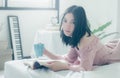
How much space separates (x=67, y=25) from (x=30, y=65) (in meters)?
0.33

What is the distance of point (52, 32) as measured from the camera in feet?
10.5

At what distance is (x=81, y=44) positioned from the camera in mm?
1385

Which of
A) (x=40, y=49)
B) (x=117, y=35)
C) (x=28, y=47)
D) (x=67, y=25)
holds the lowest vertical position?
(x=28, y=47)

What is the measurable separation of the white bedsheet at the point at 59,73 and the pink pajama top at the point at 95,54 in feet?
0.18

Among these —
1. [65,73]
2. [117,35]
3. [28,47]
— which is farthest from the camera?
[28,47]

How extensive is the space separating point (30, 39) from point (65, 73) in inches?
101

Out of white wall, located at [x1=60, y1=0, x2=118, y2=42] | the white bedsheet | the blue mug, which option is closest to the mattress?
the white bedsheet

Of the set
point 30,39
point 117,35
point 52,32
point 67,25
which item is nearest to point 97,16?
point 117,35

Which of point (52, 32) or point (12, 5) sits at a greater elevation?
point (12, 5)

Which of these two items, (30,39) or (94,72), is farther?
(30,39)

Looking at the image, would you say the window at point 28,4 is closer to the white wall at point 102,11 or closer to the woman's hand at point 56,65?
the white wall at point 102,11

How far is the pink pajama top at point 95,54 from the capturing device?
4.43 feet

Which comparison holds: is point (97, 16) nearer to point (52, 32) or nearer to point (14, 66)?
point (52, 32)

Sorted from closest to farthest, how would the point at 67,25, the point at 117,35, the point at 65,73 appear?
the point at 65,73
the point at 67,25
the point at 117,35
